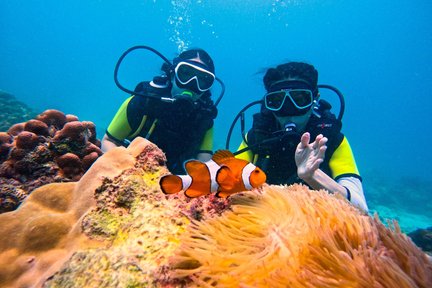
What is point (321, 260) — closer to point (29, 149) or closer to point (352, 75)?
point (29, 149)

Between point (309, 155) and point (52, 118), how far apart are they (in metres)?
2.98

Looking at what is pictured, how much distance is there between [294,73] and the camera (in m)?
3.89

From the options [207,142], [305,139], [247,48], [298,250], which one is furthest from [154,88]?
[247,48]

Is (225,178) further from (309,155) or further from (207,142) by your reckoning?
(207,142)

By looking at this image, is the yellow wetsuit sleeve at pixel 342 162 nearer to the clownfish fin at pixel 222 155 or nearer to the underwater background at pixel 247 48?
the clownfish fin at pixel 222 155

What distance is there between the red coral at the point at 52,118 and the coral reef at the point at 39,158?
0.18 meters

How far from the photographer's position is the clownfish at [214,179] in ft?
5.02

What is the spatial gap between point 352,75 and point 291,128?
117 metres

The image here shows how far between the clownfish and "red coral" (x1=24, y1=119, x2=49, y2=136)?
7.14 feet

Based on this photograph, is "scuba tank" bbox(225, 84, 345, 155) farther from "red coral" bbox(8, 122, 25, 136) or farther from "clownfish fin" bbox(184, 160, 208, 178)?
"red coral" bbox(8, 122, 25, 136)

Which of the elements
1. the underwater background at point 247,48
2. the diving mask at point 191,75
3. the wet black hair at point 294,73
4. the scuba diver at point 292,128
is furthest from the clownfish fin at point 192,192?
the underwater background at point 247,48

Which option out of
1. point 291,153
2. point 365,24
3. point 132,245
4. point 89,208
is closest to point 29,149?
point 89,208

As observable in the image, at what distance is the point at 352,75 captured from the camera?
344ft

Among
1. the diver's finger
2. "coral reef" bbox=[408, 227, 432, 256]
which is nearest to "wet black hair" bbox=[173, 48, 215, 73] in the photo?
the diver's finger
